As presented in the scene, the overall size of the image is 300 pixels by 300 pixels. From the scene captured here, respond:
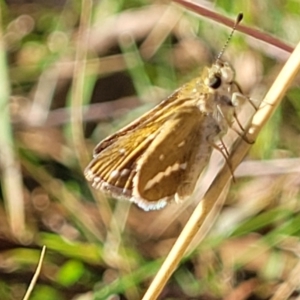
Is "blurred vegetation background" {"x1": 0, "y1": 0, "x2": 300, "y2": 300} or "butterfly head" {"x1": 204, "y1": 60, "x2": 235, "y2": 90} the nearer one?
"butterfly head" {"x1": 204, "y1": 60, "x2": 235, "y2": 90}

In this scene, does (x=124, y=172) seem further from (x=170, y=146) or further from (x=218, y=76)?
(x=218, y=76)

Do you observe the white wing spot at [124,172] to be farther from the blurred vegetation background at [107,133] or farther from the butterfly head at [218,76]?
the blurred vegetation background at [107,133]

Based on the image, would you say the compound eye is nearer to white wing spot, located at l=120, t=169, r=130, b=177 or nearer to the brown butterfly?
the brown butterfly

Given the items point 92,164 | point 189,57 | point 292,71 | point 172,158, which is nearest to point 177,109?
point 172,158

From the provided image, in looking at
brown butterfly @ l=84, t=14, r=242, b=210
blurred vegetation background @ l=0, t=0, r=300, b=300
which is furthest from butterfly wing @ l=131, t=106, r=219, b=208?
blurred vegetation background @ l=0, t=0, r=300, b=300

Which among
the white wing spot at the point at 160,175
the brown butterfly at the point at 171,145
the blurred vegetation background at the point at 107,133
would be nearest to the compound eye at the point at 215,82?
the brown butterfly at the point at 171,145

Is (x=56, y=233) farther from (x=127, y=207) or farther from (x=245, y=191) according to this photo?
(x=245, y=191)
